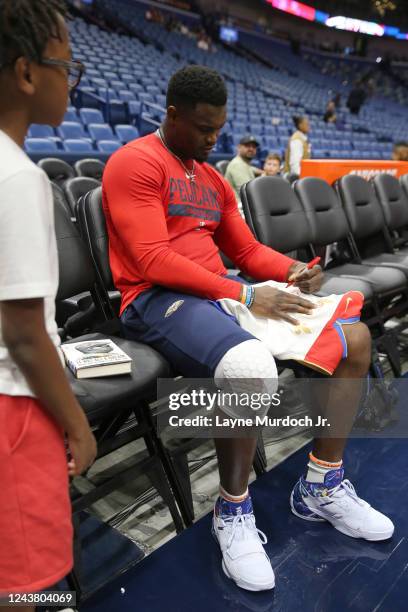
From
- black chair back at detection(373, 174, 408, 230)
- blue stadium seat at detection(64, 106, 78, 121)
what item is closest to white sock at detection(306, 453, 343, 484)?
black chair back at detection(373, 174, 408, 230)

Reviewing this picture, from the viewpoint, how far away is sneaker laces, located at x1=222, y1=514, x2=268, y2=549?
4.40 feet

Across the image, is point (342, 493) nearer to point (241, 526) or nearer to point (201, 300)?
point (241, 526)

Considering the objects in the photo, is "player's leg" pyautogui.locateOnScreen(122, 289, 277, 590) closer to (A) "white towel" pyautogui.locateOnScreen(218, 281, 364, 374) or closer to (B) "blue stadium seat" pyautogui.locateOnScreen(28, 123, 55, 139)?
(A) "white towel" pyautogui.locateOnScreen(218, 281, 364, 374)

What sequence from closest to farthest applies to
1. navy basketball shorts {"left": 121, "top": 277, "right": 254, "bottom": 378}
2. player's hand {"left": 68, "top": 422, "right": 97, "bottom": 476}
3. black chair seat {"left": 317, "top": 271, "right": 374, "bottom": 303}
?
player's hand {"left": 68, "top": 422, "right": 97, "bottom": 476}, navy basketball shorts {"left": 121, "top": 277, "right": 254, "bottom": 378}, black chair seat {"left": 317, "top": 271, "right": 374, "bottom": 303}

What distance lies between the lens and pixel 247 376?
1.25 metres

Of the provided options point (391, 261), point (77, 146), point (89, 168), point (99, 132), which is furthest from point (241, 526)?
point (99, 132)

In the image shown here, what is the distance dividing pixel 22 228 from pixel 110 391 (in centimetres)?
61

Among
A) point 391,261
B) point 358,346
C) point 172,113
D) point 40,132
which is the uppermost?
point 172,113

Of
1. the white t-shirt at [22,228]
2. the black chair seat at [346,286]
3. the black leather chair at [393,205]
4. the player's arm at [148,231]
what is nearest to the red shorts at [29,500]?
the white t-shirt at [22,228]

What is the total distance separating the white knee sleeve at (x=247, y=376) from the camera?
4.11 feet

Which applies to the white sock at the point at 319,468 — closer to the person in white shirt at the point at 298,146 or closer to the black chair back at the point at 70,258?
the black chair back at the point at 70,258

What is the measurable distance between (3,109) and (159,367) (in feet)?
2.57

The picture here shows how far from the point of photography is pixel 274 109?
1297cm

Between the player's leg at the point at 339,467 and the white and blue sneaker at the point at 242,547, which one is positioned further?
the player's leg at the point at 339,467
